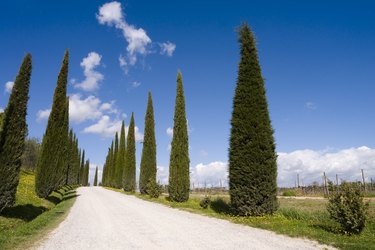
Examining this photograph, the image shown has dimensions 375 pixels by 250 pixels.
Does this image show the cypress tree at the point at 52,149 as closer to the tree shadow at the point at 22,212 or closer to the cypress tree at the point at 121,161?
the tree shadow at the point at 22,212

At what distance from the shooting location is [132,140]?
48.2 m

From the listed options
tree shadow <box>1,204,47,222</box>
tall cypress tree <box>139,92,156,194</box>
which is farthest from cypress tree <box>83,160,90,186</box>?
tree shadow <box>1,204,47,222</box>

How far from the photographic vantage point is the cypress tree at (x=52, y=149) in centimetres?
2292

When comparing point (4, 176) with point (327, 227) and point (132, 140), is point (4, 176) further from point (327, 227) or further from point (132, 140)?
point (132, 140)

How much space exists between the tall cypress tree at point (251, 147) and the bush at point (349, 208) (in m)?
4.13

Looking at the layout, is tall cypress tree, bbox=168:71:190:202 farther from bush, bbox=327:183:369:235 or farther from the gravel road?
bush, bbox=327:183:369:235

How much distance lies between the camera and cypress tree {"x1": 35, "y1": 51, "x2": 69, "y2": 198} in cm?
2292

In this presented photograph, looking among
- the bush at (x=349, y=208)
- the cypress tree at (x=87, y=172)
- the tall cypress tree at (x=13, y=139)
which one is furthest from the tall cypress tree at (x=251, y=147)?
the cypress tree at (x=87, y=172)

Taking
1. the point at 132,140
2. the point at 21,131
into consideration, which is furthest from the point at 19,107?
the point at 132,140

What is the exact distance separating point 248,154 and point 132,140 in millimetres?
36248

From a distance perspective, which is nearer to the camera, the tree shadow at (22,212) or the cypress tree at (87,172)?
the tree shadow at (22,212)

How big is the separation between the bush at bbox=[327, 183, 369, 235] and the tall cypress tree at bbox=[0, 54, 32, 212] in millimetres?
11782

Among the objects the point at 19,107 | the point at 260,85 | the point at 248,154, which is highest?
the point at 260,85

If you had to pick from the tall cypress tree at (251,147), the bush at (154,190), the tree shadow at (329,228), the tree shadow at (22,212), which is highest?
the tall cypress tree at (251,147)
